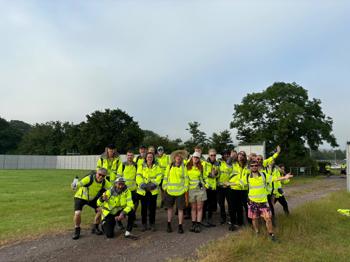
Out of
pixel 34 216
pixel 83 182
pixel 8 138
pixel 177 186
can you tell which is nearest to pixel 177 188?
pixel 177 186

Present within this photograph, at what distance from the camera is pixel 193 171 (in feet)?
26.8

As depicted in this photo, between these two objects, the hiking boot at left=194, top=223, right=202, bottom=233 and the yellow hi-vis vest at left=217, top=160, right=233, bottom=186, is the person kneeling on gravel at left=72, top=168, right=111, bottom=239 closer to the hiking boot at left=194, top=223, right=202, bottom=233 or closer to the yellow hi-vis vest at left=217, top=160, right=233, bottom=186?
the hiking boot at left=194, top=223, right=202, bottom=233

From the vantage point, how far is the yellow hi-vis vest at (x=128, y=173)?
8.32m

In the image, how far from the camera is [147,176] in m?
8.02

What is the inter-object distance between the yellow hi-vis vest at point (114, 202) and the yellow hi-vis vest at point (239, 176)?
2631 millimetres

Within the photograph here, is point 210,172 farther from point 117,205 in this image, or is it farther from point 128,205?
point 117,205

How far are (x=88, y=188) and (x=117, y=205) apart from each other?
791 millimetres

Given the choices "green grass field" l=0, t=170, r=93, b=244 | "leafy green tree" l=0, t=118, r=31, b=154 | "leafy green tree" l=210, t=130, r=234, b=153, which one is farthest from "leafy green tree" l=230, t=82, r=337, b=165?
"leafy green tree" l=0, t=118, r=31, b=154

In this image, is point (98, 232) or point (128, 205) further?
point (98, 232)

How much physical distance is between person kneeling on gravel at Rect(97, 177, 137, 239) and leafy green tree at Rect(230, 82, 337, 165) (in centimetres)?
3271

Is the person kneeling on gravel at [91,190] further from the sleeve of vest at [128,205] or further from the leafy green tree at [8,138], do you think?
the leafy green tree at [8,138]

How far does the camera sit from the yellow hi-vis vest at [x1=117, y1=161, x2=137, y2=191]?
832 cm

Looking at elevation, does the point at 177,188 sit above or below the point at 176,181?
below

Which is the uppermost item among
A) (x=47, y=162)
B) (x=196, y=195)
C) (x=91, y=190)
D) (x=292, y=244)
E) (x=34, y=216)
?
(x=47, y=162)
